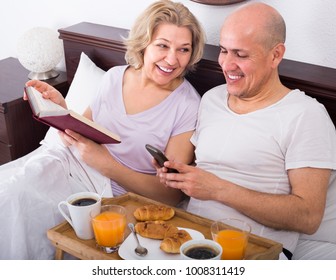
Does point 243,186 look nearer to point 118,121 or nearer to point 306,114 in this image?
point 306,114

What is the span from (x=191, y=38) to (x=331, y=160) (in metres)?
0.67

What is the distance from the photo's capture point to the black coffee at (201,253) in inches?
48.7

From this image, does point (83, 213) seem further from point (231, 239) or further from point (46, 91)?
point (46, 91)

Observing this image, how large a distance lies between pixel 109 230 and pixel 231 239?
0.30 metres

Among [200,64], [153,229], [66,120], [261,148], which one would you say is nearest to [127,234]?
[153,229]

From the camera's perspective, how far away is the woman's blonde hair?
188cm

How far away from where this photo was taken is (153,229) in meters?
1.42

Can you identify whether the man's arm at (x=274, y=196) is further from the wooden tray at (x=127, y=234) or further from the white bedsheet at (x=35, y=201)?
the white bedsheet at (x=35, y=201)

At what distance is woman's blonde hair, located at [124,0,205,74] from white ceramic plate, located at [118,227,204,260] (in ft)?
2.51

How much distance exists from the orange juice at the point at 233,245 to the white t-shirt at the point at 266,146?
0.35 metres

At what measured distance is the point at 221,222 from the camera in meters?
1.40
